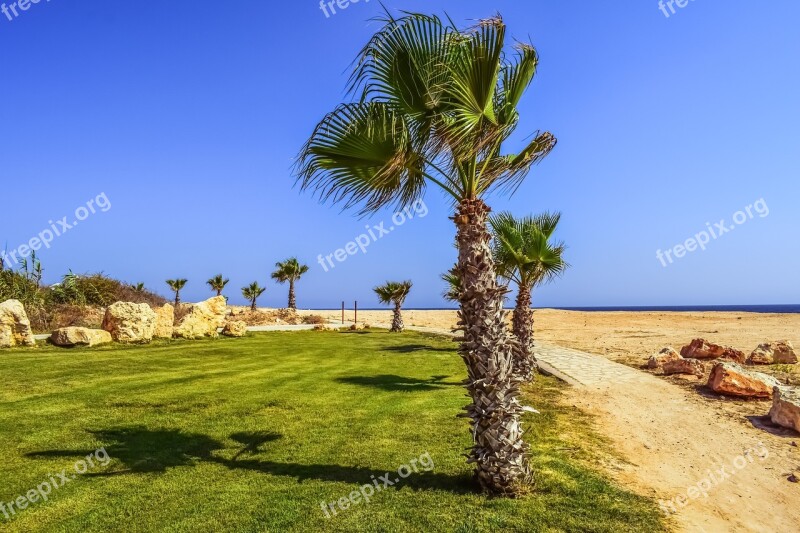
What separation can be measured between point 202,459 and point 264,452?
91cm

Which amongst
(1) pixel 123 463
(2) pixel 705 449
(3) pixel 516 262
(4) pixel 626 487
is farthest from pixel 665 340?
(1) pixel 123 463

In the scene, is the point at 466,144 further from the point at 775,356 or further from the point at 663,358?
the point at 775,356

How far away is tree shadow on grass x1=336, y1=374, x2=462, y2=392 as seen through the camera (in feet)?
39.7

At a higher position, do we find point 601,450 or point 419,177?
point 419,177

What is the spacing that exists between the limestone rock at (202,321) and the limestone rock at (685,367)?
1977 cm

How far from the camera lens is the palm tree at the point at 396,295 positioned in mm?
31484

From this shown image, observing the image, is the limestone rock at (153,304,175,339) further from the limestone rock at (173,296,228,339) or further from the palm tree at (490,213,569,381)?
the palm tree at (490,213,569,381)

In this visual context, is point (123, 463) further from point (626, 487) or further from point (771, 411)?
point (771, 411)

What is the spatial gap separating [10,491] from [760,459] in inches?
428

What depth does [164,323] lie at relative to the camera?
2103 centimetres

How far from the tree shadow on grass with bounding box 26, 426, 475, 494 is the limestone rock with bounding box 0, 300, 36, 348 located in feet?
38.2

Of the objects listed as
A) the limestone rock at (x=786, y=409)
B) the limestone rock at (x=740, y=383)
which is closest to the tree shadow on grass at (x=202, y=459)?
the limestone rock at (x=786, y=409)

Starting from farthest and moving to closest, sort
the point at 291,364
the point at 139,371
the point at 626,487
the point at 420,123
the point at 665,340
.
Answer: the point at 665,340 → the point at 291,364 → the point at 139,371 → the point at 626,487 → the point at 420,123

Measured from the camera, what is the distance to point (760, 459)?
7449 millimetres
